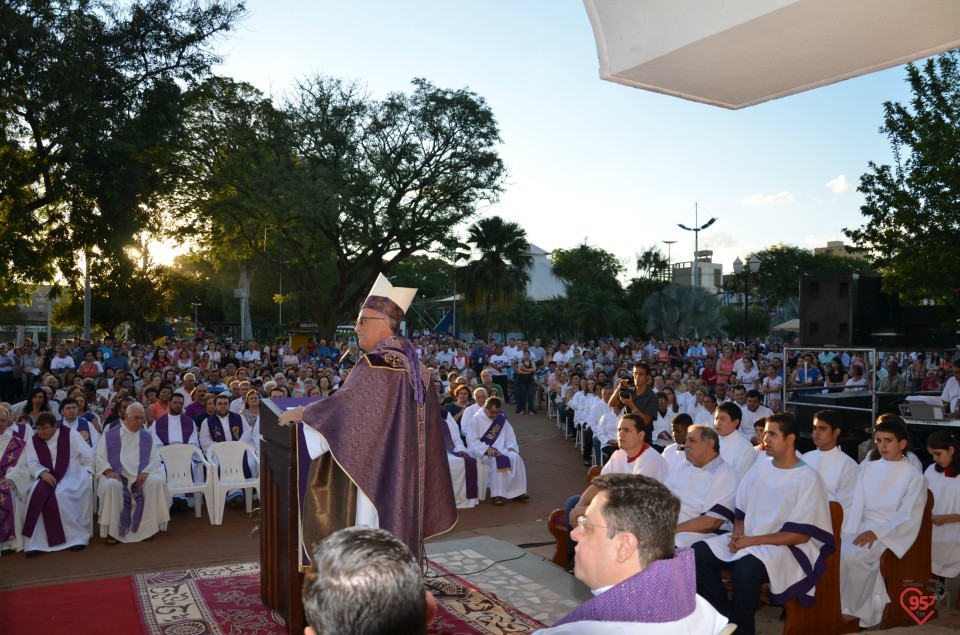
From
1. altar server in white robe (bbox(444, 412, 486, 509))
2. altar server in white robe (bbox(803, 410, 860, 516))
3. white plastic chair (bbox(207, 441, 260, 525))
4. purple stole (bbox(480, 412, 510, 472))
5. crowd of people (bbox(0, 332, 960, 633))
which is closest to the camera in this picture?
crowd of people (bbox(0, 332, 960, 633))

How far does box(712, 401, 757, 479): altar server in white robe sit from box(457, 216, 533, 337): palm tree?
22785 millimetres

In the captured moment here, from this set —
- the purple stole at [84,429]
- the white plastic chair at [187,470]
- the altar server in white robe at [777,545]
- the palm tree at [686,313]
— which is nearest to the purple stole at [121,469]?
the white plastic chair at [187,470]

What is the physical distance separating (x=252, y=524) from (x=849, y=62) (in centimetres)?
743

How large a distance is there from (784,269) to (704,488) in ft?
160

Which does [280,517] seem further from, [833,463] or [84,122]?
[84,122]

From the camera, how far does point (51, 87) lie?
14.3 meters

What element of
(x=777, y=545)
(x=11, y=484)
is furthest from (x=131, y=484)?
(x=777, y=545)

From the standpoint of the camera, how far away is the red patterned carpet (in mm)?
4824

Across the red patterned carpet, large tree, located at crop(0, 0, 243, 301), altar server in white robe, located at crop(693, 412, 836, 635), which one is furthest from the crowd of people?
large tree, located at crop(0, 0, 243, 301)

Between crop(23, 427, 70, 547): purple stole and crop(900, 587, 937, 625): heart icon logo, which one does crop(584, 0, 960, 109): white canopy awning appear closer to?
crop(900, 587, 937, 625): heart icon logo

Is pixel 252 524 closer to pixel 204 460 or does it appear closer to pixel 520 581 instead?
pixel 204 460

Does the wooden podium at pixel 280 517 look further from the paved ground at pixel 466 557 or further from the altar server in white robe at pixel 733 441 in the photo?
the altar server in white robe at pixel 733 441

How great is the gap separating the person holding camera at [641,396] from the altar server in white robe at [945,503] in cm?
337

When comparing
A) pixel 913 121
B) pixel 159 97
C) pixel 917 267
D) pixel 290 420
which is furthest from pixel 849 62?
pixel 159 97
